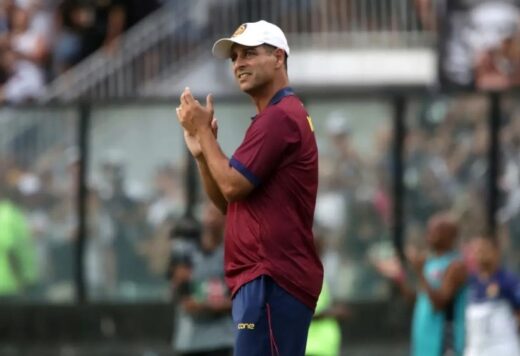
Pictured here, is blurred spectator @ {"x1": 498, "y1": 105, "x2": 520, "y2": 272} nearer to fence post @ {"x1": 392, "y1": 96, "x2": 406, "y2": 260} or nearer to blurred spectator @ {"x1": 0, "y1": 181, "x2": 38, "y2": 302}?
fence post @ {"x1": 392, "y1": 96, "x2": 406, "y2": 260}

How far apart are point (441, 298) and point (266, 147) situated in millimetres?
4940

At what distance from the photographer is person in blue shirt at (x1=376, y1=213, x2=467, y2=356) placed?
12.2 m

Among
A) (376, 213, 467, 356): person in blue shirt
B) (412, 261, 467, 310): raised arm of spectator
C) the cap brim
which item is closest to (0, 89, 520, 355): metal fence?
(376, 213, 467, 356): person in blue shirt

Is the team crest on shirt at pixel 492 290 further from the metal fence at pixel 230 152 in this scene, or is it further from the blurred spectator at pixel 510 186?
the blurred spectator at pixel 510 186

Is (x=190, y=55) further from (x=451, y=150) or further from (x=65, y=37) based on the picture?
(x=451, y=150)

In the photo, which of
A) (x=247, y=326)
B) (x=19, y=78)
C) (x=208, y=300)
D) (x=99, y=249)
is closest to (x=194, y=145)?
(x=247, y=326)

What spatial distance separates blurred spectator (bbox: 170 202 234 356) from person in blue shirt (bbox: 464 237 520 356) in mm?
1762

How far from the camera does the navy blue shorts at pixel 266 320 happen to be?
7547mm

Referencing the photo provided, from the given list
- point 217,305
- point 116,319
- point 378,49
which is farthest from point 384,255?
point 378,49

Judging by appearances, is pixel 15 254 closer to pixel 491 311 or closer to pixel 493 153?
pixel 493 153

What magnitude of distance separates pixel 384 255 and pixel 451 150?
46.2 inches

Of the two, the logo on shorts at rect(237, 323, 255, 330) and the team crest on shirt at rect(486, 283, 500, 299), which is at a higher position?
the logo on shorts at rect(237, 323, 255, 330)

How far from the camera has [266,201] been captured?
7.56 m

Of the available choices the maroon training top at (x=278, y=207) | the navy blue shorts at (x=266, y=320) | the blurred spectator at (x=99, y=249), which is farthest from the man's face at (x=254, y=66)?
the blurred spectator at (x=99, y=249)
